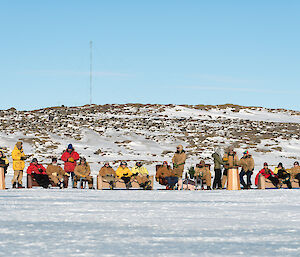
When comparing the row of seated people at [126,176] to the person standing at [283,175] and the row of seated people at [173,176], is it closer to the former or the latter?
the row of seated people at [173,176]

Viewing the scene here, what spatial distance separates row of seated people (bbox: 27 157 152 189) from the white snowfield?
5.13m

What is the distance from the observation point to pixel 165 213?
11289 millimetres

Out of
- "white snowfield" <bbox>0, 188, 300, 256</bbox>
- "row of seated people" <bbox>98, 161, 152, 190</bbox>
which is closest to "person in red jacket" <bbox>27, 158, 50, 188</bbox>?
"row of seated people" <bbox>98, 161, 152, 190</bbox>

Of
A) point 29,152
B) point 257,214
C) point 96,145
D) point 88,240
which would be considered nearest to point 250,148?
point 96,145

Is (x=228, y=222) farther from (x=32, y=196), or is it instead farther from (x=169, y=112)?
(x=169, y=112)

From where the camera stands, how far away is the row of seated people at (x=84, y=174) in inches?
771

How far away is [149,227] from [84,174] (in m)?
11.0

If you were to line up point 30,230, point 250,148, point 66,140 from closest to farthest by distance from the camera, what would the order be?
point 30,230 → point 250,148 → point 66,140

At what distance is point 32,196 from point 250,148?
42.1 meters

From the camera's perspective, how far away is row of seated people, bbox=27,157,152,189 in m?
19.6

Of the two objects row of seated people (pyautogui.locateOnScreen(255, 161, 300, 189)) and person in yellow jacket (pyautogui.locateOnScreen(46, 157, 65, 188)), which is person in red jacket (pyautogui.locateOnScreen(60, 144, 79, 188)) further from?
row of seated people (pyautogui.locateOnScreen(255, 161, 300, 189))

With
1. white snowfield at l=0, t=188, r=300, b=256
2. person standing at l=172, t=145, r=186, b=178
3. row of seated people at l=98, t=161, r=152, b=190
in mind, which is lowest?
white snowfield at l=0, t=188, r=300, b=256

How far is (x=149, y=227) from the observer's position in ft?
30.1

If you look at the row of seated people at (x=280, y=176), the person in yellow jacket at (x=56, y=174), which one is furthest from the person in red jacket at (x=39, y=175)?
the row of seated people at (x=280, y=176)
